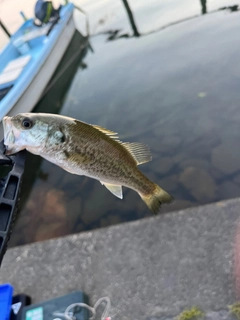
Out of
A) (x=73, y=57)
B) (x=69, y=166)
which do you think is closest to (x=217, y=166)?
(x=69, y=166)

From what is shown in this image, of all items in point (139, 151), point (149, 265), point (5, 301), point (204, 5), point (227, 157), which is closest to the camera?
point (139, 151)

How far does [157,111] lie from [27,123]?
5.37m

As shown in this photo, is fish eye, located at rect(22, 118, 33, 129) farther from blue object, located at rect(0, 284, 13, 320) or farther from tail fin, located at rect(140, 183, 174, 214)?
blue object, located at rect(0, 284, 13, 320)

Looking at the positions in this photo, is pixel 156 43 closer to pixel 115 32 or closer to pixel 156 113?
pixel 115 32

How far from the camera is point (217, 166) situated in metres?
5.43

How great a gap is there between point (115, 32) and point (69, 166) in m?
10.5

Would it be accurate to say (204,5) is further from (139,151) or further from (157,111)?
(139,151)

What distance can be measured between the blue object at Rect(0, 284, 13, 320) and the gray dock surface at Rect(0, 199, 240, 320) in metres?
0.39

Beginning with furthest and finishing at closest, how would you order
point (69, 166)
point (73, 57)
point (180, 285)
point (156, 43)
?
point (73, 57) < point (156, 43) < point (180, 285) < point (69, 166)

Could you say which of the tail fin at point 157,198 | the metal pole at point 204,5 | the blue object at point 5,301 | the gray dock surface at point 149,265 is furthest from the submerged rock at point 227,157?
the metal pole at point 204,5

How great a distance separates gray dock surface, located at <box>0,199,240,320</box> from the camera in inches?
123

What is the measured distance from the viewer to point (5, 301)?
Answer: 10.7 feet

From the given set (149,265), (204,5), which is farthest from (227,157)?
(204,5)

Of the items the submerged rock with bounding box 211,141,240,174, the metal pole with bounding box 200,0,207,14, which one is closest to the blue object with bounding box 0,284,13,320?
the submerged rock with bounding box 211,141,240,174
